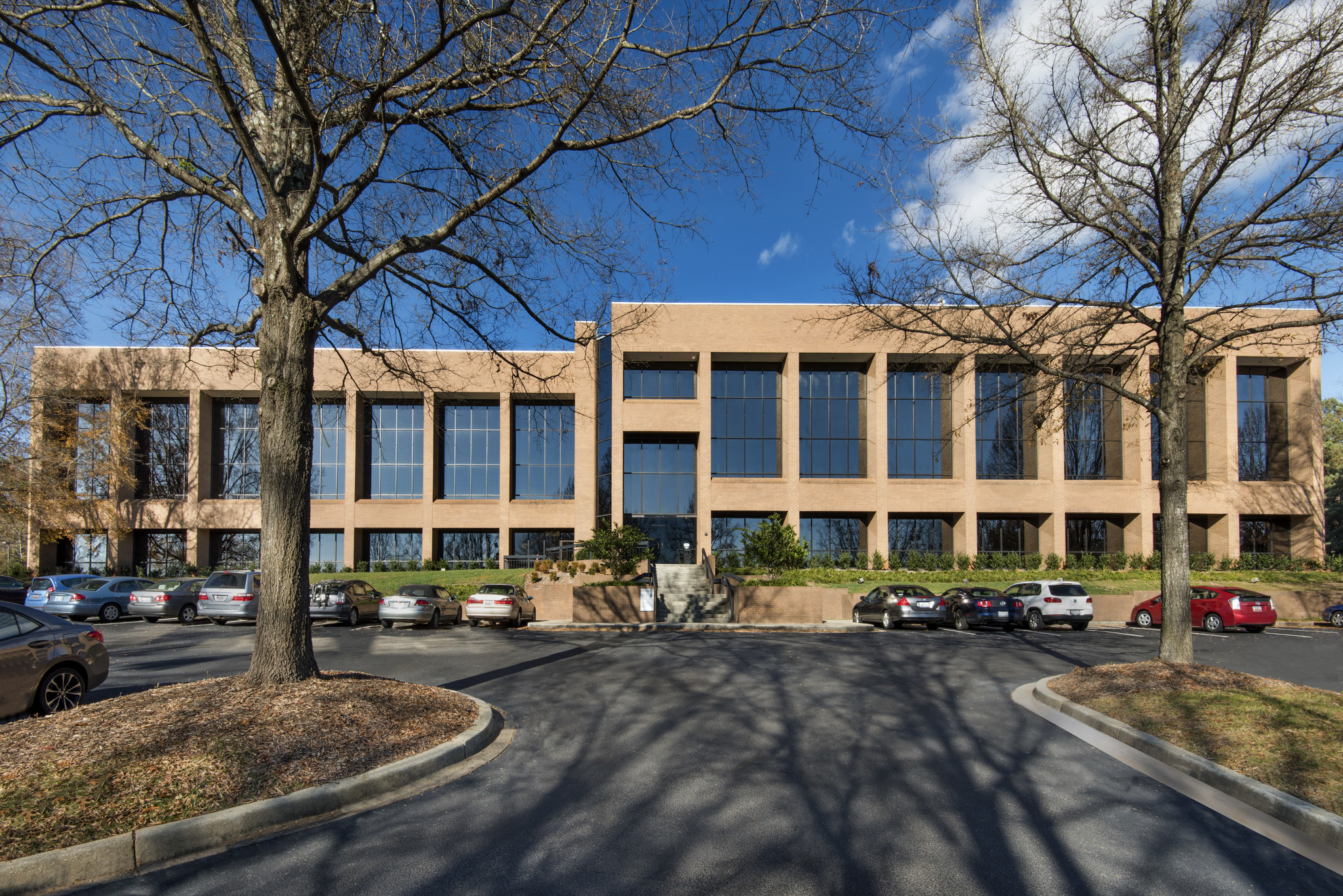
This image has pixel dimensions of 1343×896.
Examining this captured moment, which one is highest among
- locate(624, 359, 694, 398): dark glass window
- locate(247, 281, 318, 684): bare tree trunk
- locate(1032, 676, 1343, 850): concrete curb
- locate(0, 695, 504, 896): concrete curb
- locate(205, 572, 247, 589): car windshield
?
locate(624, 359, 694, 398): dark glass window

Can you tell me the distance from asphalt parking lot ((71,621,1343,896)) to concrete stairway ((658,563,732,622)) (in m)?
15.1

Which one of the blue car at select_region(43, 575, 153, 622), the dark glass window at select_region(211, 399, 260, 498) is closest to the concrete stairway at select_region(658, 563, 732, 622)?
the blue car at select_region(43, 575, 153, 622)

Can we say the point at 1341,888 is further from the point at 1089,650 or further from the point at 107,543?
the point at 107,543

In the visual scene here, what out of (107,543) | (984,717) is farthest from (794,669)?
(107,543)

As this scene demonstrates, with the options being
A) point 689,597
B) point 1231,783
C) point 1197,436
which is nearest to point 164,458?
point 689,597

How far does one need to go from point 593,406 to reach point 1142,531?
93.4 feet

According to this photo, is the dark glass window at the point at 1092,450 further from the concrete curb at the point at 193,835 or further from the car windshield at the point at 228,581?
the concrete curb at the point at 193,835

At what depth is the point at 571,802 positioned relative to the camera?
5.61m

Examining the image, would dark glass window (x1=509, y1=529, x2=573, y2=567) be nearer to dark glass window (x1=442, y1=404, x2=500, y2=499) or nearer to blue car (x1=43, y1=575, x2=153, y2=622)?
dark glass window (x1=442, y1=404, x2=500, y2=499)

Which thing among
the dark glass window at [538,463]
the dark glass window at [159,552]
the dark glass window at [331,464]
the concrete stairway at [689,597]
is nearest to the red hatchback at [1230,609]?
the concrete stairway at [689,597]

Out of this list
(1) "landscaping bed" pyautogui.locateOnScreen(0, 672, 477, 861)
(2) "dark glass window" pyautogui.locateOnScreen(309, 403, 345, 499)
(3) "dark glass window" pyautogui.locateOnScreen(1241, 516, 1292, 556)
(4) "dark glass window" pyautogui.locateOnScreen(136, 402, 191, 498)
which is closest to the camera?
(1) "landscaping bed" pyautogui.locateOnScreen(0, 672, 477, 861)

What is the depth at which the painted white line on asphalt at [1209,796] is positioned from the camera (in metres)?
4.84

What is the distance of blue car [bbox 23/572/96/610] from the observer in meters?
22.8

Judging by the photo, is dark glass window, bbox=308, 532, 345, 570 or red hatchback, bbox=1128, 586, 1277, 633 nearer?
red hatchback, bbox=1128, 586, 1277, 633
